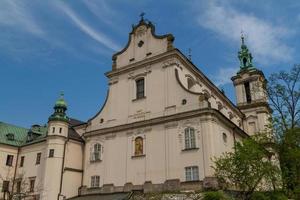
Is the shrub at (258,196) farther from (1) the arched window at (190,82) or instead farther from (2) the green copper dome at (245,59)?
(2) the green copper dome at (245,59)

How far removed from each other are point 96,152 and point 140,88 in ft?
24.8

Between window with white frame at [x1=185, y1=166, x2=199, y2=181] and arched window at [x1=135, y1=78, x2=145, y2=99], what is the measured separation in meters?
8.67

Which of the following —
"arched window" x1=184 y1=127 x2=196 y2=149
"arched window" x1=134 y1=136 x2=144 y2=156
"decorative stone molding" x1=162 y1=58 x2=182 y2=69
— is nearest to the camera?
"arched window" x1=184 y1=127 x2=196 y2=149

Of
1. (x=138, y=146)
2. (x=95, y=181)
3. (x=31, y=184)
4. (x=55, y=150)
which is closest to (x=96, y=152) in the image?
(x=95, y=181)

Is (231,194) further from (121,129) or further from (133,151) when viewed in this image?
(121,129)

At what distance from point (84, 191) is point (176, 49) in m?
15.8

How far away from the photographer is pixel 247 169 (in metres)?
20.6

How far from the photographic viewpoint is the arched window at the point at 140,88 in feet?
100

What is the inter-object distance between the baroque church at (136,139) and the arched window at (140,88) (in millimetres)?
102

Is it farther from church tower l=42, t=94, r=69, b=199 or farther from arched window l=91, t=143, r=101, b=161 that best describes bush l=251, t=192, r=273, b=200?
church tower l=42, t=94, r=69, b=199

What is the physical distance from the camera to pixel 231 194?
2350 cm

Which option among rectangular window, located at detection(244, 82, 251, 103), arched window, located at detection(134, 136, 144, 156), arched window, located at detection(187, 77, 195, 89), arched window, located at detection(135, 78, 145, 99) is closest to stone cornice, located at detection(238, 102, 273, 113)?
rectangular window, located at detection(244, 82, 251, 103)

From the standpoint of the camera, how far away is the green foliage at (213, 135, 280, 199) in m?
20.5

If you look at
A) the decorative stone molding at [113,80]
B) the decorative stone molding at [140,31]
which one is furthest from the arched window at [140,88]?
the decorative stone molding at [140,31]
